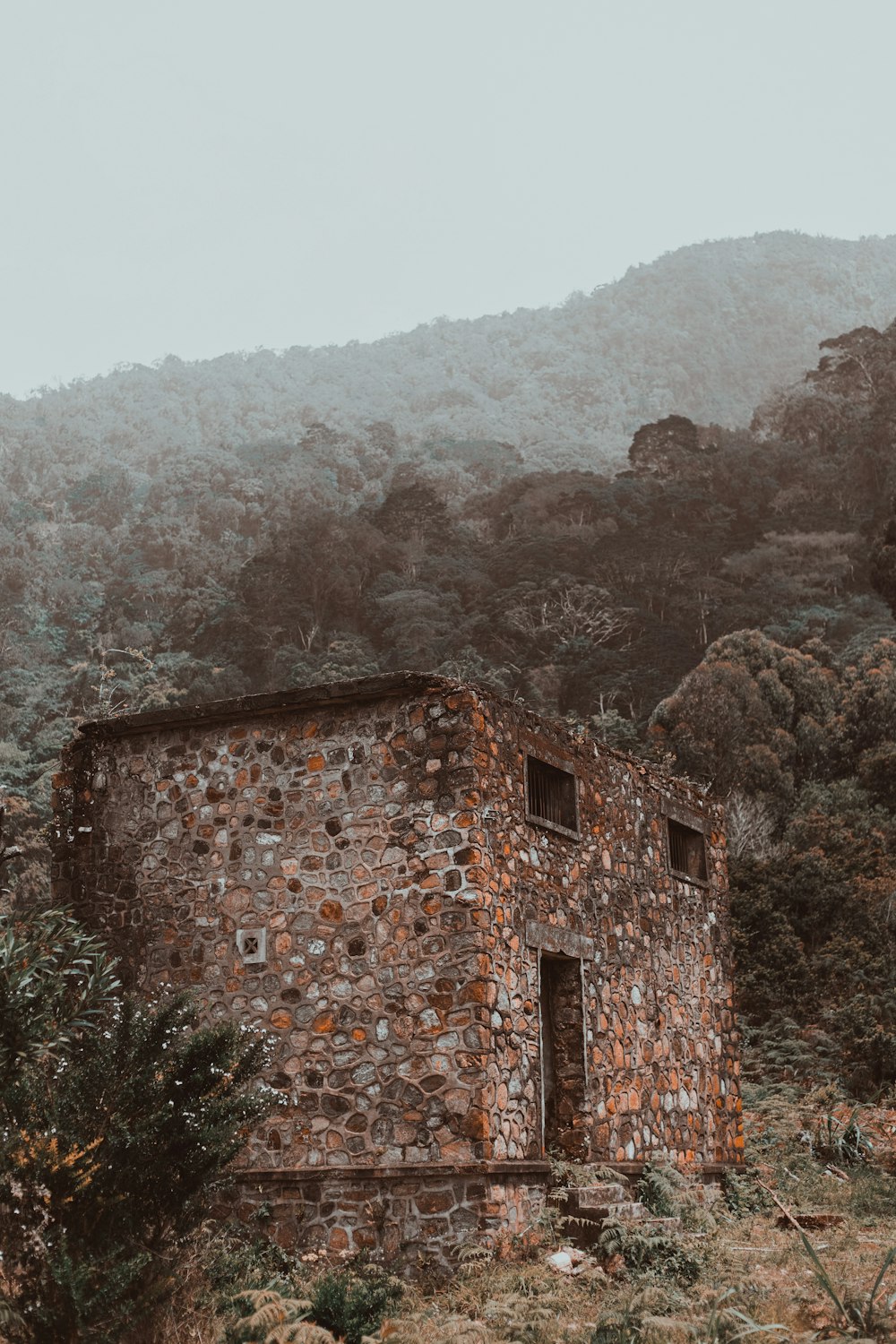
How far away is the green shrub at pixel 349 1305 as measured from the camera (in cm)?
998

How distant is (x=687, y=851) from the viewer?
1669 cm

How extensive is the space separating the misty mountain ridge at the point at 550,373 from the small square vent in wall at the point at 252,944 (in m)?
61.5

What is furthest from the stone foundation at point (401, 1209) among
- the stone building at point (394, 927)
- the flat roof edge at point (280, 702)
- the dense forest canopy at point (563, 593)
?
the dense forest canopy at point (563, 593)

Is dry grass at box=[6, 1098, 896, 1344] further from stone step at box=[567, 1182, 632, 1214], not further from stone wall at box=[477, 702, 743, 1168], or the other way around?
stone wall at box=[477, 702, 743, 1168]

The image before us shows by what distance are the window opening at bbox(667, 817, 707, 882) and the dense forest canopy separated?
1202cm

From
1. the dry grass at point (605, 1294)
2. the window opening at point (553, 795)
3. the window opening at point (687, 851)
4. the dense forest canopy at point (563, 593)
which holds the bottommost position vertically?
the dry grass at point (605, 1294)

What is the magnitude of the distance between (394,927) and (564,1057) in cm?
218

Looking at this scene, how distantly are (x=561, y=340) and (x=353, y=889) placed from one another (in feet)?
284

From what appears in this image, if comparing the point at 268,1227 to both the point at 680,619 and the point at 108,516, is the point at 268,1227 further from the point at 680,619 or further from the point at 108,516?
the point at 108,516

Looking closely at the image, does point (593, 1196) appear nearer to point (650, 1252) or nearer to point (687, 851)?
point (650, 1252)

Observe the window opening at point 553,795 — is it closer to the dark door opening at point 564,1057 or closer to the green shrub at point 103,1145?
the dark door opening at point 564,1057

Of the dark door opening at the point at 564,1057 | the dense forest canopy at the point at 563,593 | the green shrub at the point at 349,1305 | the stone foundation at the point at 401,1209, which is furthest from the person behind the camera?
the dense forest canopy at the point at 563,593

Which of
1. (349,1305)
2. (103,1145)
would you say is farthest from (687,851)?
(103,1145)

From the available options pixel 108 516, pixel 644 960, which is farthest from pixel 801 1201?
pixel 108 516
